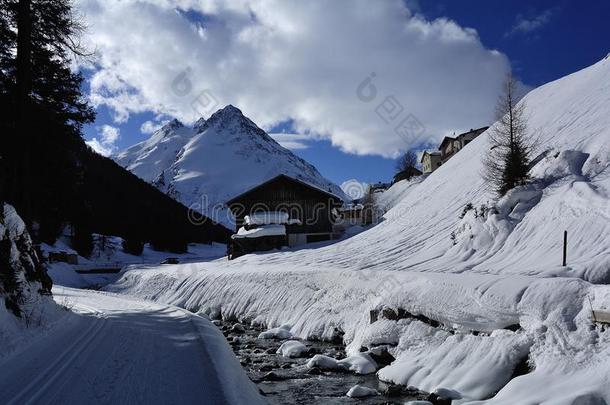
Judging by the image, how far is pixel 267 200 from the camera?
41.2 meters

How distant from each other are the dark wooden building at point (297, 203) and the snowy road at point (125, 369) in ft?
93.9

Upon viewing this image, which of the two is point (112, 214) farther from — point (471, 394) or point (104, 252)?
point (471, 394)

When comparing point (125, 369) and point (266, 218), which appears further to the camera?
point (266, 218)

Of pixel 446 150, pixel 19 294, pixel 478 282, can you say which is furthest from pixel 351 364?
pixel 446 150

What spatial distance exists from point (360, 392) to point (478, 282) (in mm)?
4158

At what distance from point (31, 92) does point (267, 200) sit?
83.3 feet

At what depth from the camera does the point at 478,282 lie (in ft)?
38.7

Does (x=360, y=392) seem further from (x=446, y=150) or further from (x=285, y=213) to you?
(x=446, y=150)

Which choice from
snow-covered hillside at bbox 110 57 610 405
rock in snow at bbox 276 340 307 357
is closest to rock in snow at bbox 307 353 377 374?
snow-covered hillside at bbox 110 57 610 405

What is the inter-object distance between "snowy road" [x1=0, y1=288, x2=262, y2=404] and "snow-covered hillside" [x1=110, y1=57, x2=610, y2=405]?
4.66 meters

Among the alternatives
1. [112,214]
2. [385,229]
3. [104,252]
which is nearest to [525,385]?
[385,229]

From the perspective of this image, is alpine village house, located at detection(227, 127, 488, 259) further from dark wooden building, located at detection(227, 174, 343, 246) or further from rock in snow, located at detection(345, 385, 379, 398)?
rock in snow, located at detection(345, 385, 379, 398)

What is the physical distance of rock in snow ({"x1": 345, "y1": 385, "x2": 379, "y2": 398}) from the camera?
9.89m

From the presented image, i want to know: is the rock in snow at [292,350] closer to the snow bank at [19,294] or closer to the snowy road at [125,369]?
the snowy road at [125,369]
